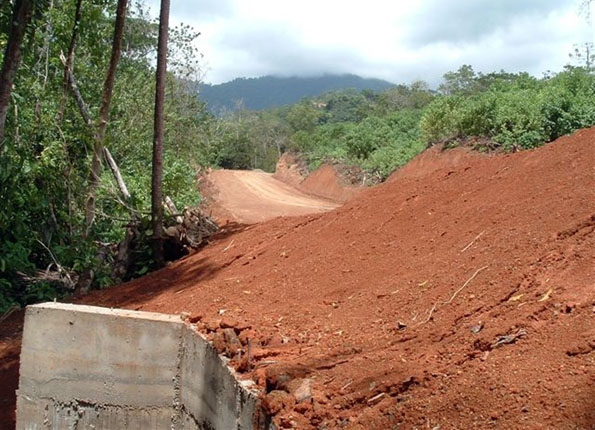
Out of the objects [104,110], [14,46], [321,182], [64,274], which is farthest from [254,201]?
[14,46]

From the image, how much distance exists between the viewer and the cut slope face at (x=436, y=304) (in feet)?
10.7

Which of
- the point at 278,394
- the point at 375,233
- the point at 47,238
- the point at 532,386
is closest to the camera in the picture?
the point at 532,386

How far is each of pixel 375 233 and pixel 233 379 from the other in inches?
100

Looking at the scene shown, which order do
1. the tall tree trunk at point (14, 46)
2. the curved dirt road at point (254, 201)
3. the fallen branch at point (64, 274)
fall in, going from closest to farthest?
1. the tall tree trunk at point (14, 46)
2. the fallen branch at point (64, 274)
3. the curved dirt road at point (254, 201)

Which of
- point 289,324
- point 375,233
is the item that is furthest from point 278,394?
point 375,233

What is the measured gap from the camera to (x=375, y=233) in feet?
21.9

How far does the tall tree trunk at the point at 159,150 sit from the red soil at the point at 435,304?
94.4 inches

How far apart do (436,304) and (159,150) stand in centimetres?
657

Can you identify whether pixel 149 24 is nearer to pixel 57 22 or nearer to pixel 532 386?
pixel 57 22

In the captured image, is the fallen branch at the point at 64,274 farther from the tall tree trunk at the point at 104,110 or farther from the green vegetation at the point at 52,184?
the tall tree trunk at the point at 104,110

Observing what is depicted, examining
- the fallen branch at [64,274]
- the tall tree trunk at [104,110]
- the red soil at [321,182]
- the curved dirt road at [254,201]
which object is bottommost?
the fallen branch at [64,274]

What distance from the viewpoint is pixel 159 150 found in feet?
33.8

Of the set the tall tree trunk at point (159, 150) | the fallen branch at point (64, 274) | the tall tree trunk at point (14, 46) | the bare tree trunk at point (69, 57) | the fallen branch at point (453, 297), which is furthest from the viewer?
the fallen branch at point (64, 274)

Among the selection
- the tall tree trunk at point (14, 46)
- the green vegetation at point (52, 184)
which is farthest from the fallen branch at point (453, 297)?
the green vegetation at point (52, 184)
